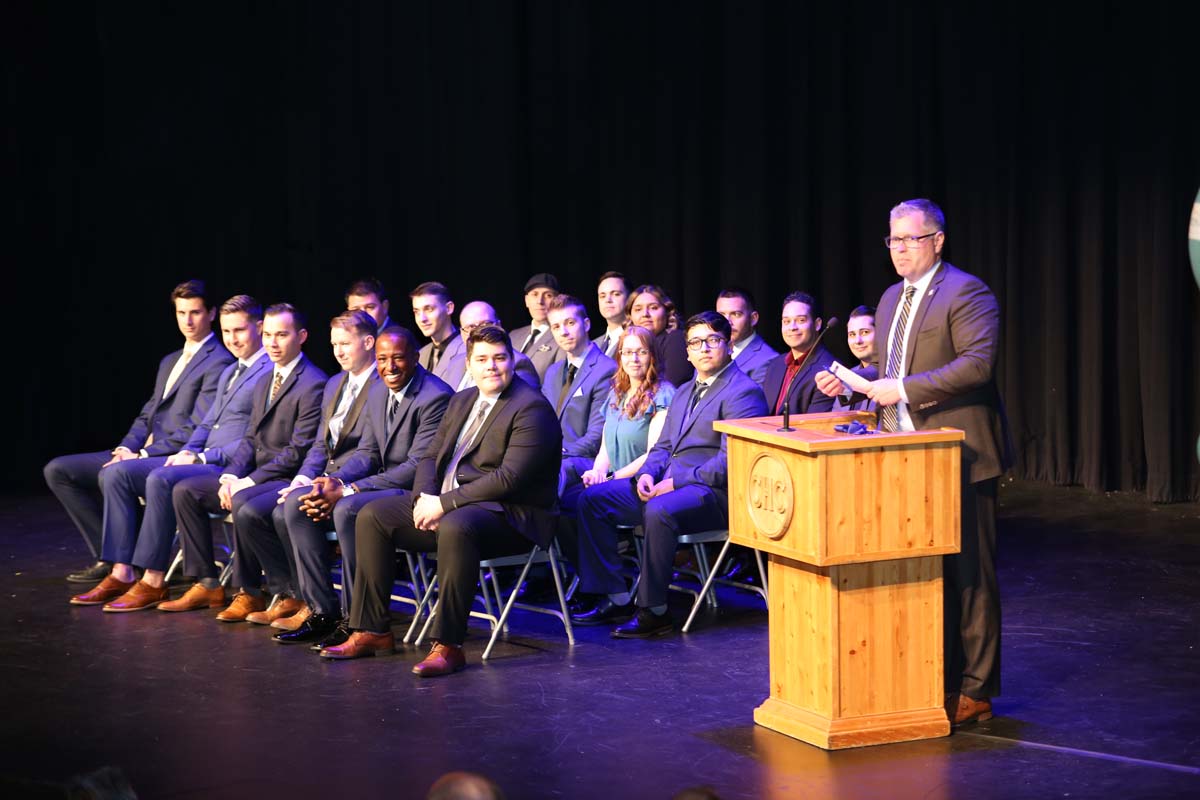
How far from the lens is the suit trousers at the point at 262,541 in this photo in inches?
237

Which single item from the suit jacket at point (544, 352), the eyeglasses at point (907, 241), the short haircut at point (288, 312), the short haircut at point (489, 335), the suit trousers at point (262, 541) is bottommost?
the suit trousers at point (262, 541)

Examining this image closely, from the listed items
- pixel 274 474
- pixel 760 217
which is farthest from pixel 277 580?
pixel 760 217

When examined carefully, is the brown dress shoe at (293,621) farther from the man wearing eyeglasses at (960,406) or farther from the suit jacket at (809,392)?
the man wearing eyeglasses at (960,406)

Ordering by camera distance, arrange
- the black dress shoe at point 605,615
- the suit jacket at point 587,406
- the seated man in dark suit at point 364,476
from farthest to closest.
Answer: the suit jacket at point 587,406, the black dress shoe at point 605,615, the seated man in dark suit at point 364,476

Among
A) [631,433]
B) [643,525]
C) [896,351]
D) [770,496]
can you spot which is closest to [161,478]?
[631,433]

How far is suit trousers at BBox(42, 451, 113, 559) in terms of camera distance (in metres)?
6.93

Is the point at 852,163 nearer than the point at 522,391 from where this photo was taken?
No

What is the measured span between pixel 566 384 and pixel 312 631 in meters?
1.65

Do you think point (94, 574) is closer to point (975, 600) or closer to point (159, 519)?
point (159, 519)

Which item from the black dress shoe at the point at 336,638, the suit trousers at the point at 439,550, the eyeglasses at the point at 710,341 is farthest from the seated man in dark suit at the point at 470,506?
the eyeglasses at the point at 710,341

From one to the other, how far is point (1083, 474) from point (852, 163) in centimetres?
222

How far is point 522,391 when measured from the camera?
550 cm

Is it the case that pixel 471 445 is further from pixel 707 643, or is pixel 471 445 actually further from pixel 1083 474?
pixel 1083 474

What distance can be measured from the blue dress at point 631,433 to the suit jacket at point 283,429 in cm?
122
